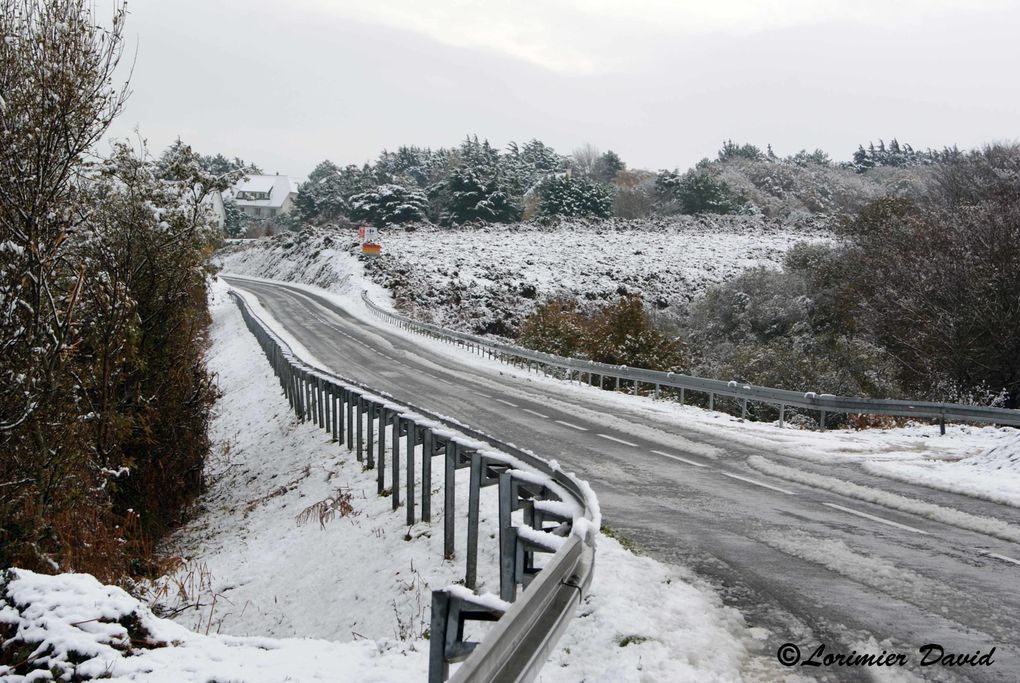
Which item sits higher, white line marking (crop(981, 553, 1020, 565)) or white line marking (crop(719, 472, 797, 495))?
white line marking (crop(981, 553, 1020, 565))

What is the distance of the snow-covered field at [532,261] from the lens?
5153 cm

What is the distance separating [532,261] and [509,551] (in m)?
54.4

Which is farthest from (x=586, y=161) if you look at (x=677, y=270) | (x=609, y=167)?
(x=677, y=270)

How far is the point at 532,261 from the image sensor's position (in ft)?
193

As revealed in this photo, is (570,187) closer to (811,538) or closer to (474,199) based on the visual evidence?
(474,199)

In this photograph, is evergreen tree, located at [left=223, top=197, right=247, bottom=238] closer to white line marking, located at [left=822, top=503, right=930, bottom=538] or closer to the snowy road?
the snowy road

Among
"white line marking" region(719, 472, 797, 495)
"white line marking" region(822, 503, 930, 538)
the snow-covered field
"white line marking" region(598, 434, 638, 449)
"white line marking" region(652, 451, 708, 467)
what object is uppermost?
the snow-covered field

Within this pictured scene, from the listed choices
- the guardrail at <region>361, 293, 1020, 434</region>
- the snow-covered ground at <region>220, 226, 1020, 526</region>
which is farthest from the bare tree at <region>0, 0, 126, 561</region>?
the guardrail at <region>361, 293, 1020, 434</region>

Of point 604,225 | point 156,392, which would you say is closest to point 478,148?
point 604,225

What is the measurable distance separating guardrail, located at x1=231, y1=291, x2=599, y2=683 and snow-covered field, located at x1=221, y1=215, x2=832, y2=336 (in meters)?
35.7

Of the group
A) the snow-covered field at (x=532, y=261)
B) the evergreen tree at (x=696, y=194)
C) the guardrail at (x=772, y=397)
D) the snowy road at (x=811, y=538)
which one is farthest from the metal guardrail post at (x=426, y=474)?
the evergreen tree at (x=696, y=194)

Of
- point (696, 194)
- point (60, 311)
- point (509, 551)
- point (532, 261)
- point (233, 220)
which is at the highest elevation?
point (696, 194)

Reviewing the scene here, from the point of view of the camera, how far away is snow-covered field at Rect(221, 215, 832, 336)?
169 feet

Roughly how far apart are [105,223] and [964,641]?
43.9 feet
